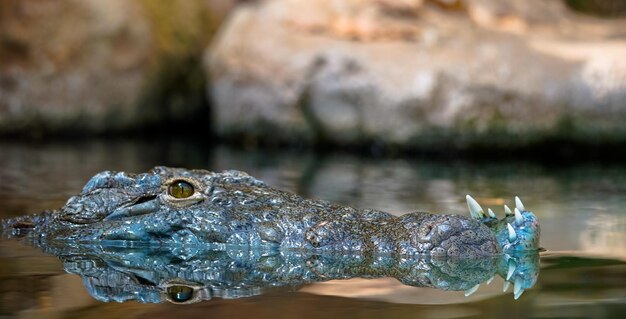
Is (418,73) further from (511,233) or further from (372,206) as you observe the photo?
(511,233)

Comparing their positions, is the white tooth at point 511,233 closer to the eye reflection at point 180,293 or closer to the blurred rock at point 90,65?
the eye reflection at point 180,293

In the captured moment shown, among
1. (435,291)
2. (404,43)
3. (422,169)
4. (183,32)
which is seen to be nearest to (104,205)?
(435,291)

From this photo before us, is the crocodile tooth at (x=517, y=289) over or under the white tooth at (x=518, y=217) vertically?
under

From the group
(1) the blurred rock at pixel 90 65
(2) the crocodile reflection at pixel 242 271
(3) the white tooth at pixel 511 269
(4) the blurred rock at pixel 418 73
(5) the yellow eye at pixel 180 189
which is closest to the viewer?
(2) the crocodile reflection at pixel 242 271

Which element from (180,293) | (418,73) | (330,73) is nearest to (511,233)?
(180,293)

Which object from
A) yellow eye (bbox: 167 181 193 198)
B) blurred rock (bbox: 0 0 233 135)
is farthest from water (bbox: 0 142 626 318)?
blurred rock (bbox: 0 0 233 135)

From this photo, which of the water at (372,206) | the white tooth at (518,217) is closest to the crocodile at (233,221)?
the white tooth at (518,217)

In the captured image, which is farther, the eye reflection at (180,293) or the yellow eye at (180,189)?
the yellow eye at (180,189)

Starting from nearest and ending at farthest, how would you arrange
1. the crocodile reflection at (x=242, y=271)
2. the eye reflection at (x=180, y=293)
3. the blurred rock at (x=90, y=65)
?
the eye reflection at (x=180, y=293) < the crocodile reflection at (x=242, y=271) < the blurred rock at (x=90, y=65)
